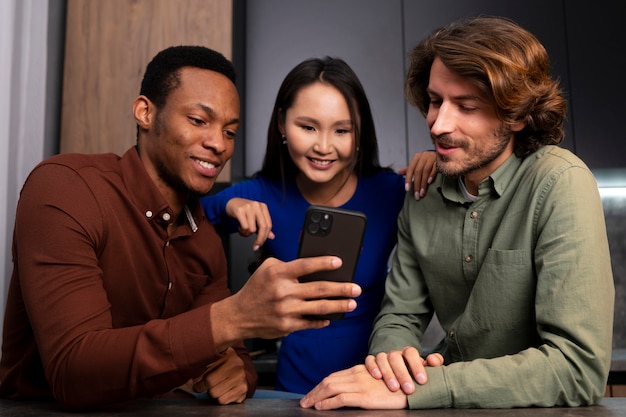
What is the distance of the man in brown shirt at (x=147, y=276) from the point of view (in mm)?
904

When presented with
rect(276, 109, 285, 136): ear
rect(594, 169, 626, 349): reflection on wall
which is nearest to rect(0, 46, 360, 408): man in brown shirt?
rect(276, 109, 285, 136): ear


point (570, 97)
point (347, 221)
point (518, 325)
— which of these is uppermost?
point (570, 97)

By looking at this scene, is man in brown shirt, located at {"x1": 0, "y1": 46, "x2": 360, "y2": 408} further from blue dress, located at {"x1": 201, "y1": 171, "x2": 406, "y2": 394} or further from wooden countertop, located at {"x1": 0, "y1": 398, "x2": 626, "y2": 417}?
blue dress, located at {"x1": 201, "y1": 171, "x2": 406, "y2": 394}

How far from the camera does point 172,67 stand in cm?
137

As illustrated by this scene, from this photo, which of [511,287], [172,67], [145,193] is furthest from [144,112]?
[511,287]

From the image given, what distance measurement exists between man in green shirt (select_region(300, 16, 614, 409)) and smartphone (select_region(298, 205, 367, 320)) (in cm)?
22

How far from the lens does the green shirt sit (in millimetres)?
977

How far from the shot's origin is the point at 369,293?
1597mm

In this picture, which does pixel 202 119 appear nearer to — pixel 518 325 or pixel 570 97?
pixel 518 325

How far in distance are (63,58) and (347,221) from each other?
5.96 ft

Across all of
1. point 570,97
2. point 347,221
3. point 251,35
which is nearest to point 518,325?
point 347,221

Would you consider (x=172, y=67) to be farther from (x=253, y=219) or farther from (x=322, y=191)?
(x=322, y=191)

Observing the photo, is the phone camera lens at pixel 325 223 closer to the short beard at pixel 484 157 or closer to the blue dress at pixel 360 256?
the short beard at pixel 484 157

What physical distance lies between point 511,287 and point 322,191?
640mm
